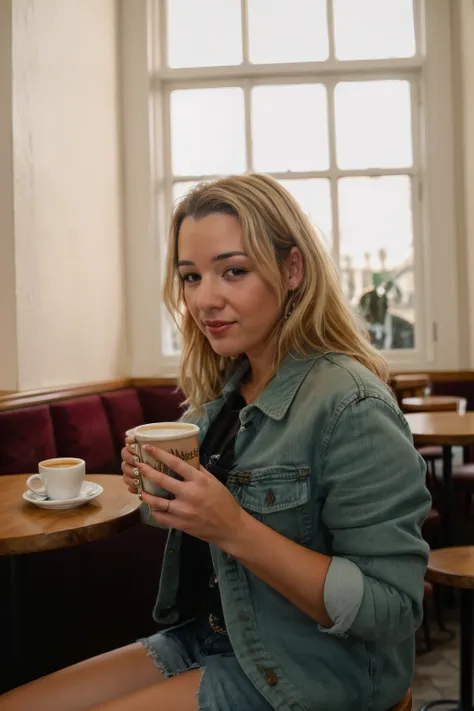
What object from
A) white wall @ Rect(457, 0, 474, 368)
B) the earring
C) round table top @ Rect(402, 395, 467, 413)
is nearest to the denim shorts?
the earring

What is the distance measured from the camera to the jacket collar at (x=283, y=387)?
3.04 feet

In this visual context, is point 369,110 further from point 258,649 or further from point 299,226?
point 258,649

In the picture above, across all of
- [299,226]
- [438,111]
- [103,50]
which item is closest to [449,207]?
[438,111]

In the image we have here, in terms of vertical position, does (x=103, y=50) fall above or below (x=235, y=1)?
below

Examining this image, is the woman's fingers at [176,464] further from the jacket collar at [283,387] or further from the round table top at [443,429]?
the round table top at [443,429]

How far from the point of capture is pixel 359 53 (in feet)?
14.9

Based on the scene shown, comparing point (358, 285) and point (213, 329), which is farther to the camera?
point (358, 285)

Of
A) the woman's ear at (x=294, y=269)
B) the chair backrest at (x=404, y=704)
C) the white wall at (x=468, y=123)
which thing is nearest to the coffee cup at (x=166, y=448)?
the woman's ear at (x=294, y=269)

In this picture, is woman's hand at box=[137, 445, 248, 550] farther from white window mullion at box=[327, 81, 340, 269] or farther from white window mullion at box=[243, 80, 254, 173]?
white window mullion at box=[243, 80, 254, 173]

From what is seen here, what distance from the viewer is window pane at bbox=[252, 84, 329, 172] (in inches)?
182

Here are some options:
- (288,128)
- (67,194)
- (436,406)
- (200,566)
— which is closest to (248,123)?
(288,128)

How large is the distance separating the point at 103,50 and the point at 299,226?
355 centimetres

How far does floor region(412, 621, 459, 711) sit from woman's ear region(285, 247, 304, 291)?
169 cm

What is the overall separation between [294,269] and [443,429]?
64.4 inches
